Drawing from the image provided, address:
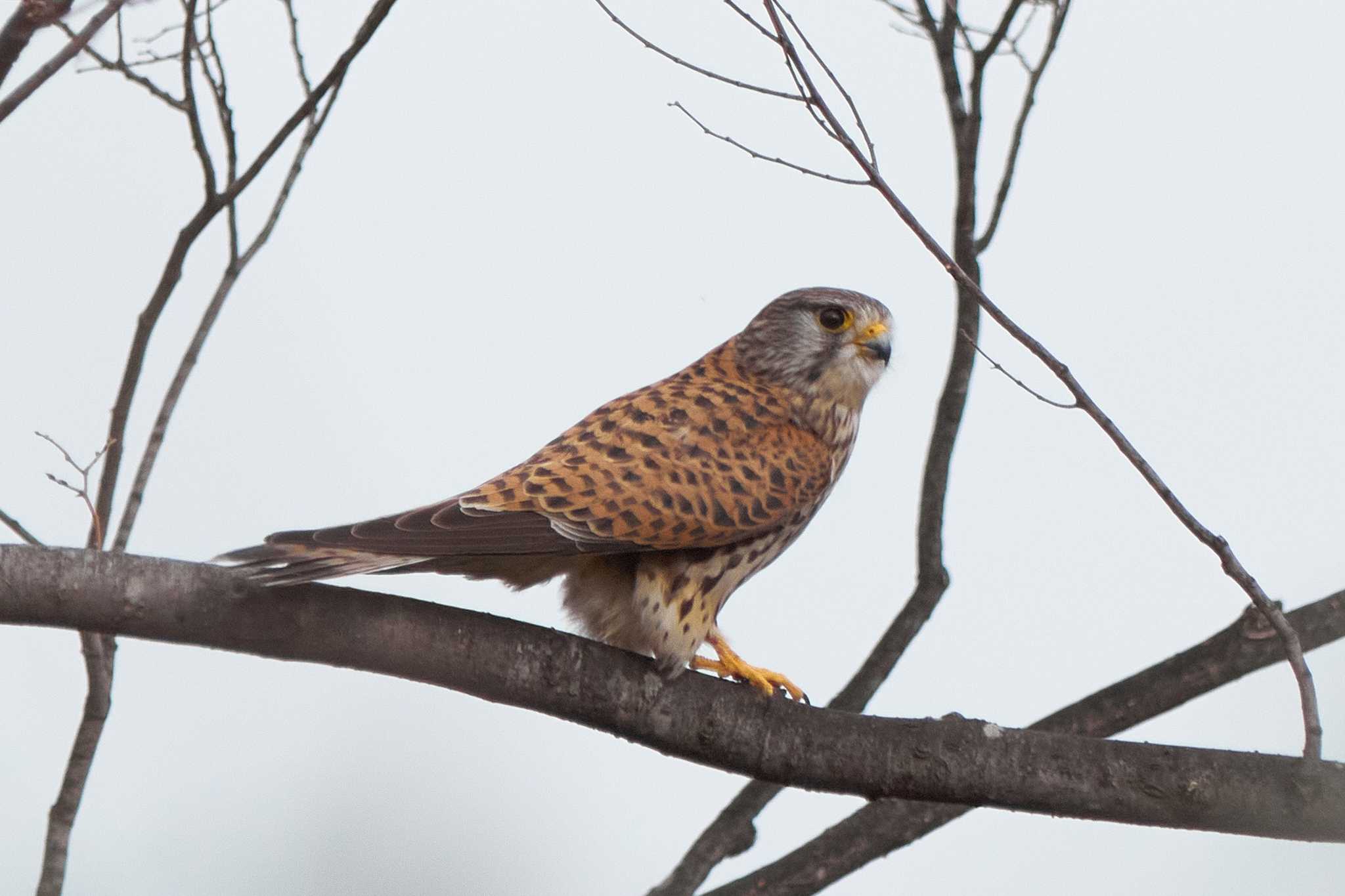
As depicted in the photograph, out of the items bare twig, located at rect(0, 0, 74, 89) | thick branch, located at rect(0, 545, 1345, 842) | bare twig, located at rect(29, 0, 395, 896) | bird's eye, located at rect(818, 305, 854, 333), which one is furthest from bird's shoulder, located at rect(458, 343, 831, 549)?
bare twig, located at rect(0, 0, 74, 89)

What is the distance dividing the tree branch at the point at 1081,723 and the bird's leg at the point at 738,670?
1.35ft

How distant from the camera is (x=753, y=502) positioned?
350 cm

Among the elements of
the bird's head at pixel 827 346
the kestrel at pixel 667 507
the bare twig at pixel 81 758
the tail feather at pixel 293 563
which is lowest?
the bare twig at pixel 81 758

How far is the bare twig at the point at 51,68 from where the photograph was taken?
2.51 metres

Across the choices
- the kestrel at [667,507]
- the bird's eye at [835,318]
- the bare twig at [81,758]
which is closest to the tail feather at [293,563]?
the kestrel at [667,507]

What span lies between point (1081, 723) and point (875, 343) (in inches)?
46.9

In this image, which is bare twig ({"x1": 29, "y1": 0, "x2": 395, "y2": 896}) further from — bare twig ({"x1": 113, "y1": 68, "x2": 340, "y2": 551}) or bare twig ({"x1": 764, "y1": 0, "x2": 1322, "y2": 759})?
bare twig ({"x1": 764, "y1": 0, "x2": 1322, "y2": 759})

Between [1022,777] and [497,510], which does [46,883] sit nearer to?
[497,510]

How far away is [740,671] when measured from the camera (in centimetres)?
352

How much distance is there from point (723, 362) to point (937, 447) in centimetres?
74

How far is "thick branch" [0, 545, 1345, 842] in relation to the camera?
257 centimetres

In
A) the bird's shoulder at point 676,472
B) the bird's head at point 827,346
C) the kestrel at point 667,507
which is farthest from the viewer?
the bird's head at point 827,346

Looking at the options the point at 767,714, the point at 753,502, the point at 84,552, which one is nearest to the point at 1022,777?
the point at 767,714

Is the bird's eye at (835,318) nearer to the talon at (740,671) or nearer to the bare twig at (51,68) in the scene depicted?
the talon at (740,671)
